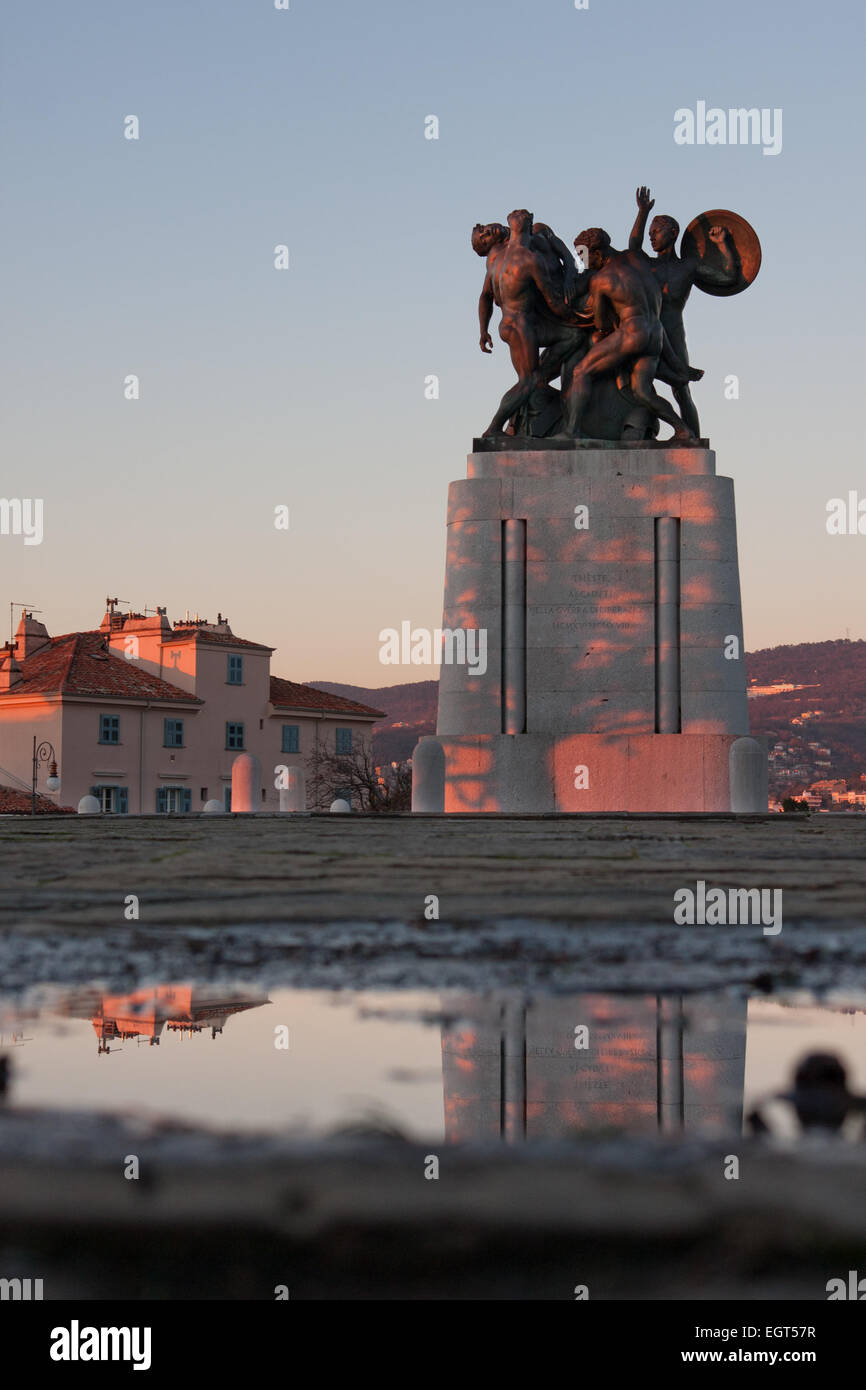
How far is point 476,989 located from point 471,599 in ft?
66.6

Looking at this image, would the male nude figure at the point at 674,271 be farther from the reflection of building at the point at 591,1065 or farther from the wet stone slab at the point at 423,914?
the reflection of building at the point at 591,1065

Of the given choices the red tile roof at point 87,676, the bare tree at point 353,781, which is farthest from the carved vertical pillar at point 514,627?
the bare tree at point 353,781

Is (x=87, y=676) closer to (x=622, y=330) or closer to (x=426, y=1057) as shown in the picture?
(x=622, y=330)

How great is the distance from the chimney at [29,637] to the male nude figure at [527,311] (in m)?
49.0

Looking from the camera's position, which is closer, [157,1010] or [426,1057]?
[426,1057]

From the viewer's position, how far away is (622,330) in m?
23.3

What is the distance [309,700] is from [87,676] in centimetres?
1295

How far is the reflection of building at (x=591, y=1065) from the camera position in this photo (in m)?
1.57

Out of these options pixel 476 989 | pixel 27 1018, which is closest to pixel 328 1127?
pixel 27 1018

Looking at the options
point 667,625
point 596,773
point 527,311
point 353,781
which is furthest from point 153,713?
point 596,773

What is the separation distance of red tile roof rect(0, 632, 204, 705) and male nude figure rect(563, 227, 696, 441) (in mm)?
41969

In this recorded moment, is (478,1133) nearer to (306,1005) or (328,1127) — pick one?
(328,1127)

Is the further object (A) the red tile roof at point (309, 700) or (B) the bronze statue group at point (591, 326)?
(A) the red tile roof at point (309, 700)

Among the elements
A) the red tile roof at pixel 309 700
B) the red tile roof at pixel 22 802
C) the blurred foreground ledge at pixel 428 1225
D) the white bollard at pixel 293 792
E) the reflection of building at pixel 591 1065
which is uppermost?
the red tile roof at pixel 309 700
